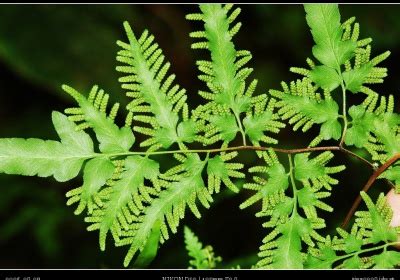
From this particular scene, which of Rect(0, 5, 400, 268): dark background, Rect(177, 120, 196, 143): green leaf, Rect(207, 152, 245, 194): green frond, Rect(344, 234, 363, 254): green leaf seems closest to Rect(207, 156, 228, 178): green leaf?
Rect(207, 152, 245, 194): green frond

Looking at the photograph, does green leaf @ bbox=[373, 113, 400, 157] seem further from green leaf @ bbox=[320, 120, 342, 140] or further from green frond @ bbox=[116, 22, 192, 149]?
green frond @ bbox=[116, 22, 192, 149]

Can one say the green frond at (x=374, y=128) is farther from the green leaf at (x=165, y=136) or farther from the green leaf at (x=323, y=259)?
the green leaf at (x=165, y=136)

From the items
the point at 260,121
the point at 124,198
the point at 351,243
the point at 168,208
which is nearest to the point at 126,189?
the point at 124,198

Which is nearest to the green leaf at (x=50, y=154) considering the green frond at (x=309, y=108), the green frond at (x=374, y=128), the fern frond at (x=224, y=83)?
the fern frond at (x=224, y=83)

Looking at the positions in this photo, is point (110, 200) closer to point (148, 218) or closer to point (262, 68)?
point (148, 218)

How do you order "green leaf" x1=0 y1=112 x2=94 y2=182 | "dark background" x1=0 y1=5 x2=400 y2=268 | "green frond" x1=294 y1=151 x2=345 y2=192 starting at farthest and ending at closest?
1. "dark background" x1=0 y1=5 x2=400 y2=268
2. "green frond" x1=294 y1=151 x2=345 y2=192
3. "green leaf" x1=0 y1=112 x2=94 y2=182

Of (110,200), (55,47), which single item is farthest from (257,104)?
(55,47)

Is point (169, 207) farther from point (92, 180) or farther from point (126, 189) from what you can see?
point (92, 180)
